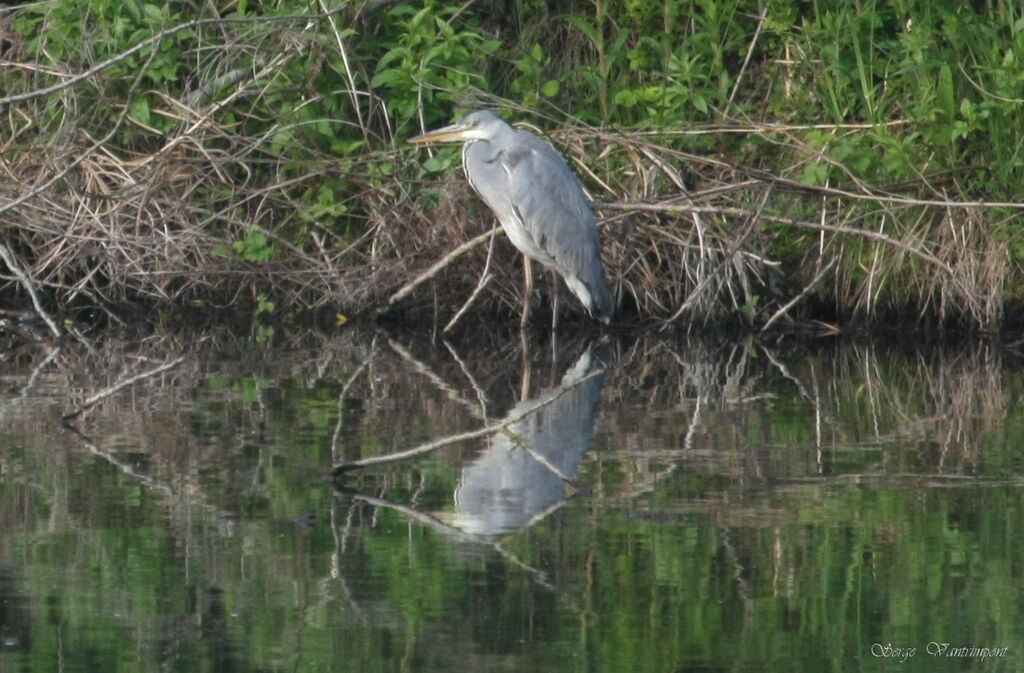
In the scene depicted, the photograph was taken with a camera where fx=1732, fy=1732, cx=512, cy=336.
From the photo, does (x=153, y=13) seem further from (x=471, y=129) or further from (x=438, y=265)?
(x=438, y=265)

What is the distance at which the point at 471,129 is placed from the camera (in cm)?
925

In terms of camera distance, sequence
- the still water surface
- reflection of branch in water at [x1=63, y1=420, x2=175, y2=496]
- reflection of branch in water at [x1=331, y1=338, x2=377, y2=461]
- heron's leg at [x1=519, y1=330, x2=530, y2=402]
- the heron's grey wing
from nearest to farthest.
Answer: the still water surface < reflection of branch in water at [x1=63, y1=420, x2=175, y2=496] < reflection of branch in water at [x1=331, y1=338, x2=377, y2=461] < heron's leg at [x1=519, y1=330, x2=530, y2=402] < the heron's grey wing

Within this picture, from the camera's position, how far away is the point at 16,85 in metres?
9.97

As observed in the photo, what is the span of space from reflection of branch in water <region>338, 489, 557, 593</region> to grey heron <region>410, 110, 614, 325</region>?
3.60 meters

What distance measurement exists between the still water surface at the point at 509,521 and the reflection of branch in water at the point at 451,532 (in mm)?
14

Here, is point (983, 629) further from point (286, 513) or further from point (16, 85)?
point (16, 85)

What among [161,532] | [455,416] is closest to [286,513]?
[161,532]

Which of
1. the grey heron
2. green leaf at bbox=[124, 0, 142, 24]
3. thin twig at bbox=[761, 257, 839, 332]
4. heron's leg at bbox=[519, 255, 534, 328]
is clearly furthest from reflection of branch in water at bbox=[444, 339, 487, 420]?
green leaf at bbox=[124, 0, 142, 24]

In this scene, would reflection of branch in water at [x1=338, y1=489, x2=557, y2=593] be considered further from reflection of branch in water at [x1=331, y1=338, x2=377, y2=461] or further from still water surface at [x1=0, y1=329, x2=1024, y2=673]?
reflection of branch in water at [x1=331, y1=338, x2=377, y2=461]

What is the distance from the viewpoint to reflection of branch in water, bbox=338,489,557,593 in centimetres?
447

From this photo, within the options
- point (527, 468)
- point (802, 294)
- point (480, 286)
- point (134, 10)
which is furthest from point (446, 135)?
point (527, 468)

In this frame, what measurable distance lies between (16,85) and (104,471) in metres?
4.98

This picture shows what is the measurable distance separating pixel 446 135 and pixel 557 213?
0.89m

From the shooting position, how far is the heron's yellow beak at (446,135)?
9.28 m
